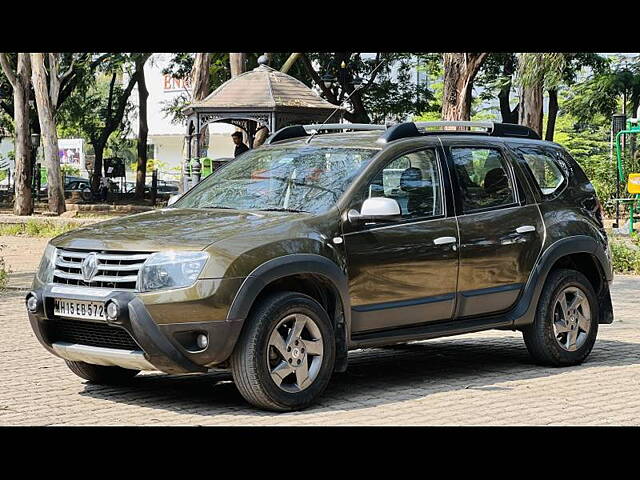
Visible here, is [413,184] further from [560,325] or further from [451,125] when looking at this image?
[560,325]

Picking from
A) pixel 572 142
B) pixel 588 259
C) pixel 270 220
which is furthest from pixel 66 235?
pixel 572 142

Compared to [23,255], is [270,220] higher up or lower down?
higher up

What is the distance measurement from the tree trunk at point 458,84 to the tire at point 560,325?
36.3 ft

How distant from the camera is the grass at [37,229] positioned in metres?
27.4

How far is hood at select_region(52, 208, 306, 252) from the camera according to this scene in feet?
24.8

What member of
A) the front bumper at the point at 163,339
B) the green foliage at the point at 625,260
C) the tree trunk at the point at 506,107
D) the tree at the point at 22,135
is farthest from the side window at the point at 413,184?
the tree trunk at the point at 506,107

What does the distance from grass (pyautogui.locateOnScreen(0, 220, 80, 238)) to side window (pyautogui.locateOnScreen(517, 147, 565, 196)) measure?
18364mm

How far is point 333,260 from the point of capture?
7969mm

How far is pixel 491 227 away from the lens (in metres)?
9.10

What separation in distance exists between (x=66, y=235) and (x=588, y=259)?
437cm

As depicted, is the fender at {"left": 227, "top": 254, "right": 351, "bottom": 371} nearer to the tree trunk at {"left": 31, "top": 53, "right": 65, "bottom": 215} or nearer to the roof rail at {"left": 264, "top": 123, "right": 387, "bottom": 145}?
the roof rail at {"left": 264, "top": 123, "right": 387, "bottom": 145}

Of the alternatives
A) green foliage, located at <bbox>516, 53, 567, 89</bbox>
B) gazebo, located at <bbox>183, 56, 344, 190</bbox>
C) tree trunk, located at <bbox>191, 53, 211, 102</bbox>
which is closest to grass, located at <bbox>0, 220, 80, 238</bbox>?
tree trunk, located at <bbox>191, 53, 211, 102</bbox>

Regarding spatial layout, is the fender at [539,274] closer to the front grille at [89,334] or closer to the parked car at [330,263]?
the parked car at [330,263]
